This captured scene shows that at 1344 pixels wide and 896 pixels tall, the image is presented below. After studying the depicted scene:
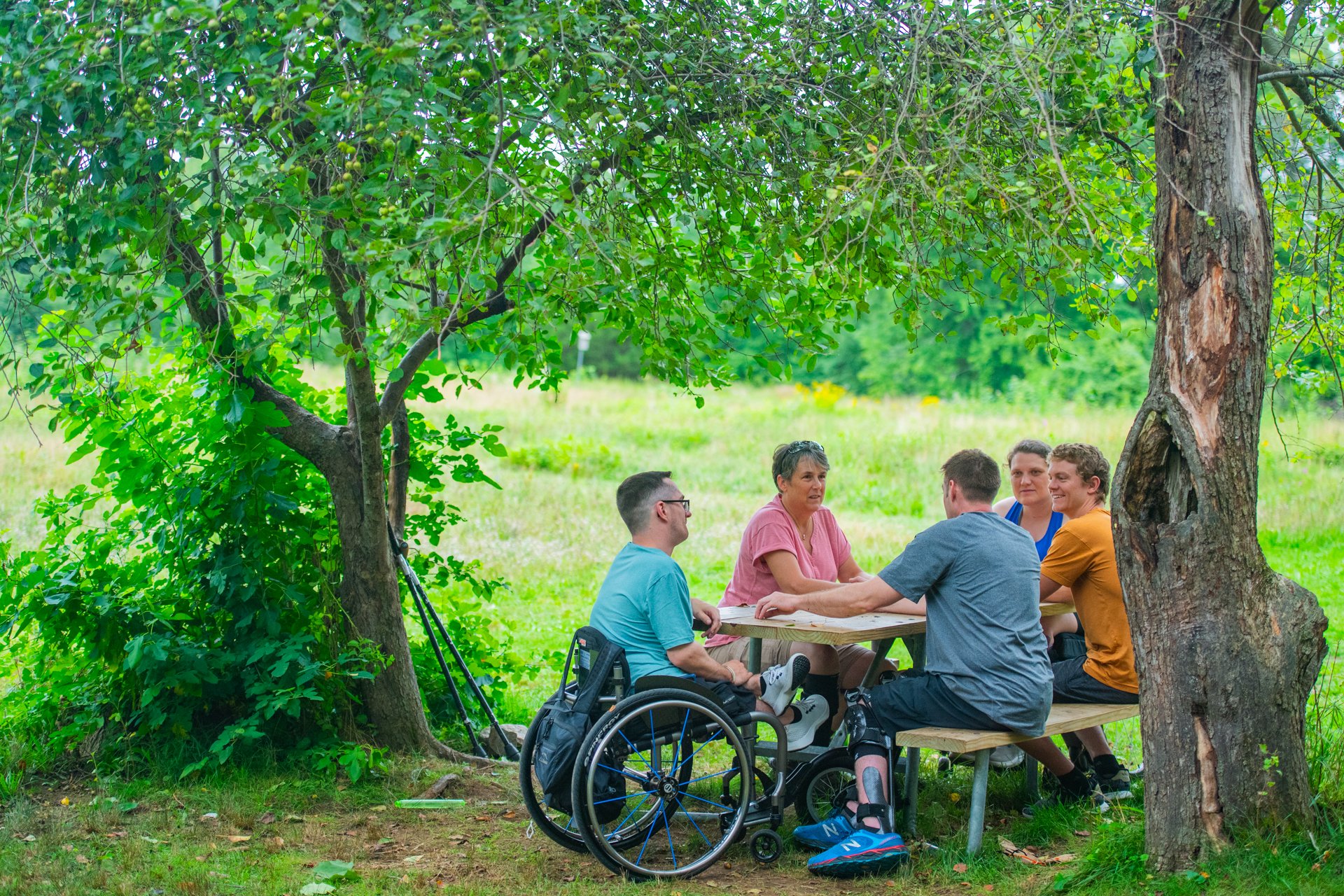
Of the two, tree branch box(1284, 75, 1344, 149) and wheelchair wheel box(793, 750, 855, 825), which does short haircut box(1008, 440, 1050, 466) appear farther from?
tree branch box(1284, 75, 1344, 149)

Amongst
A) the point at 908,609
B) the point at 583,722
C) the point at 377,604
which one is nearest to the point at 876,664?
the point at 908,609

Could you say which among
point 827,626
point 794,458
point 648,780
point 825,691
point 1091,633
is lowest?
point 648,780

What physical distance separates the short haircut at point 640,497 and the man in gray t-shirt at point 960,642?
2.59 ft

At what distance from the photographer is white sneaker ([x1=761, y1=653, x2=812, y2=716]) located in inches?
188

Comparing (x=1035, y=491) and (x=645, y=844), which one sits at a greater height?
(x=1035, y=491)

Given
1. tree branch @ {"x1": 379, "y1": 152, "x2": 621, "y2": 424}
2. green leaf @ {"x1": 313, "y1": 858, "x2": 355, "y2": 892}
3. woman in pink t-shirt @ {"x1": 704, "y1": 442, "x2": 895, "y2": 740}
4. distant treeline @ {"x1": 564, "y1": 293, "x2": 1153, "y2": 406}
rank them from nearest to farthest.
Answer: green leaf @ {"x1": 313, "y1": 858, "x2": 355, "y2": 892}
tree branch @ {"x1": 379, "y1": 152, "x2": 621, "y2": 424}
woman in pink t-shirt @ {"x1": 704, "y1": 442, "x2": 895, "y2": 740}
distant treeline @ {"x1": 564, "y1": 293, "x2": 1153, "y2": 406}

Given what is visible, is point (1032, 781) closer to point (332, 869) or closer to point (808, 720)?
point (808, 720)

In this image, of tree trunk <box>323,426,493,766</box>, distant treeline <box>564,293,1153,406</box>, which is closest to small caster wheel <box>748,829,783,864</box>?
tree trunk <box>323,426,493,766</box>

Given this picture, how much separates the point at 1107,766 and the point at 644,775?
2070 millimetres

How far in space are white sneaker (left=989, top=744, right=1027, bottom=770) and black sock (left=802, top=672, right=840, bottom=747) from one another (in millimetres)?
737

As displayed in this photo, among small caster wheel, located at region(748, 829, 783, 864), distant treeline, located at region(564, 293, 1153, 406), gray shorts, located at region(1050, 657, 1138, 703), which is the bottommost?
small caster wheel, located at region(748, 829, 783, 864)

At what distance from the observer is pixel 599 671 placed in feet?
14.1

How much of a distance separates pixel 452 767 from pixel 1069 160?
12.7ft

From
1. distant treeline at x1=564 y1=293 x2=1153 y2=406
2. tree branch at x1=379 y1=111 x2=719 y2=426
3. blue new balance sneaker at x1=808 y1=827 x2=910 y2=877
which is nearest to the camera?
blue new balance sneaker at x1=808 y1=827 x2=910 y2=877
